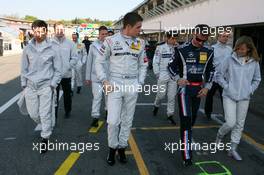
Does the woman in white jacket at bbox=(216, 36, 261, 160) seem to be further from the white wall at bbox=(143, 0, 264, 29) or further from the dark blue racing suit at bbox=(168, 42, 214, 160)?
the white wall at bbox=(143, 0, 264, 29)

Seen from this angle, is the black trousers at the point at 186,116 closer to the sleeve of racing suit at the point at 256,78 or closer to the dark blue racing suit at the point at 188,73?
the dark blue racing suit at the point at 188,73

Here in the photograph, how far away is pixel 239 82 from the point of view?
466cm

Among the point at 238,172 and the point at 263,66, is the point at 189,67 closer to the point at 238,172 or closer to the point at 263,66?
the point at 238,172

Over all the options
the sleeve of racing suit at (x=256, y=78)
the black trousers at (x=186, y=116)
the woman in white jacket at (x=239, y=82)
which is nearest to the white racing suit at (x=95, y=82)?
the black trousers at (x=186, y=116)

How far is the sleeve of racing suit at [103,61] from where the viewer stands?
4.23m

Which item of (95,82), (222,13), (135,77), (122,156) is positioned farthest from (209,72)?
(222,13)

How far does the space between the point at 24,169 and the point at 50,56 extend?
1.86 metres

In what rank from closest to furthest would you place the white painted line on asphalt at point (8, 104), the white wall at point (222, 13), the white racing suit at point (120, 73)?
the white racing suit at point (120, 73) < the white painted line on asphalt at point (8, 104) < the white wall at point (222, 13)

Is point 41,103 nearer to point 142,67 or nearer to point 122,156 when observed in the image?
point 122,156

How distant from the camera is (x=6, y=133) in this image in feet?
19.0

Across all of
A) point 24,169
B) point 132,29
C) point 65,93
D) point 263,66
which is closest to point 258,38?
point 263,66

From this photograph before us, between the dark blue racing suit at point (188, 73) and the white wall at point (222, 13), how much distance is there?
29.3ft

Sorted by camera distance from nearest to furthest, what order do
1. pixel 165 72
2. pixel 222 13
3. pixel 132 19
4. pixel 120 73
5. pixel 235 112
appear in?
1. pixel 132 19
2. pixel 120 73
3. pixel 235 112
4. pixel 165 72
5. pixel 222 13

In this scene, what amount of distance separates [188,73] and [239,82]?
89 cm
